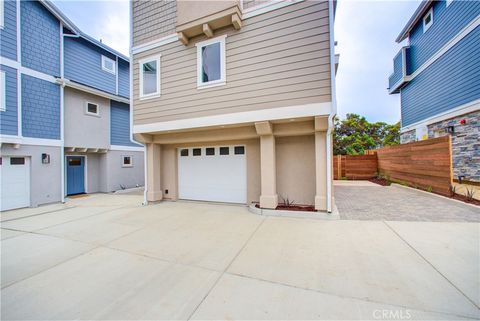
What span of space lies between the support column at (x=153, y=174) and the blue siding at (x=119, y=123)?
4446 millimetres

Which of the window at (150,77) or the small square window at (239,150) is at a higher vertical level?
the window at (150,77)

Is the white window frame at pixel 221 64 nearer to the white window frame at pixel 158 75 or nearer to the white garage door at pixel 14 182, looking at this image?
the white window frame at pixel 158 75

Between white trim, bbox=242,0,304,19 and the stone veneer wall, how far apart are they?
768 centimetres

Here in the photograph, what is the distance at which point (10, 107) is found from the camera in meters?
6.30

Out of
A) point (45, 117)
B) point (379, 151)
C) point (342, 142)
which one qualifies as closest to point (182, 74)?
point (45, 117)

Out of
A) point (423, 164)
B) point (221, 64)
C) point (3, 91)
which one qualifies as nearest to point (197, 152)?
point (221, 64)

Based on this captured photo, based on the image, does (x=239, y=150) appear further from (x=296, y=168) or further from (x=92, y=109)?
(x=92, y=109)

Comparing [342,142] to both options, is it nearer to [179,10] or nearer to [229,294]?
[179,10]

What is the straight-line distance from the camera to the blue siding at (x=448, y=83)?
6887mm

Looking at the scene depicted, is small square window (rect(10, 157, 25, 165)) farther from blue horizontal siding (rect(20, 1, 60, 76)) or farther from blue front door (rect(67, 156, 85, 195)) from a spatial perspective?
blue horizontal siding (rect(20, 1, 60, 76))

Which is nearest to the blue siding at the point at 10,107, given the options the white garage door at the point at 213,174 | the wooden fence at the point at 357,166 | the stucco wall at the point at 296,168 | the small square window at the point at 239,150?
the white garage door at the point at 213,174

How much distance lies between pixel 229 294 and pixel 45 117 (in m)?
9.42

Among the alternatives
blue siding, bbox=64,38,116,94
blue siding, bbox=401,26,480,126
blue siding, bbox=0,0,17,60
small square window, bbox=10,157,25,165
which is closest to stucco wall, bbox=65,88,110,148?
blue siding, bbox=64,38,116,94

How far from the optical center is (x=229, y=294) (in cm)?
213
